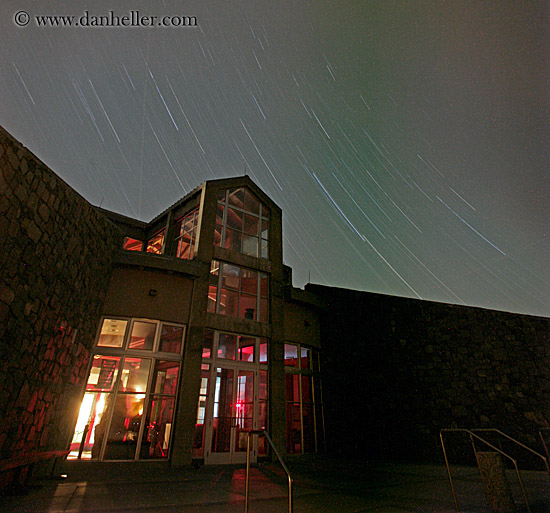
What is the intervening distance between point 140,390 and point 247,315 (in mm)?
4188

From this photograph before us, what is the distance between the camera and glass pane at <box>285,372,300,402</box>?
40.6 ft

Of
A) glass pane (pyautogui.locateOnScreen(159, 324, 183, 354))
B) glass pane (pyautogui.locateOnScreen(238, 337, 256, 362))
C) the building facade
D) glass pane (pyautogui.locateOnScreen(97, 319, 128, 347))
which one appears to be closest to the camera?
the building facade

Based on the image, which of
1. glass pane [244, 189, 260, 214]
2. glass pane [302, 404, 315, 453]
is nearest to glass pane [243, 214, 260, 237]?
glass pane [244, 189, 260, 214]

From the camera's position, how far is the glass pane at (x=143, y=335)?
10.1 metres

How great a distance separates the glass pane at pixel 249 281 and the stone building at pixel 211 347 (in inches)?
1.7

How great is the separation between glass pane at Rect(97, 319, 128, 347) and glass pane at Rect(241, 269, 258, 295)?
4.22 meters

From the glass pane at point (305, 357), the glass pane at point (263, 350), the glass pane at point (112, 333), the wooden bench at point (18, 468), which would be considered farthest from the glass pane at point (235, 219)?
the wooden bench at point (18, 468)

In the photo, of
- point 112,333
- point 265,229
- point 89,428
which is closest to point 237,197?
point 265,229

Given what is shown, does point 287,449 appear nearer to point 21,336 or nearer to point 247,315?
point 247,315

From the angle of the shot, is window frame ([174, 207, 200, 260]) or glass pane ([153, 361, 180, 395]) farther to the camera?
window frame ([174, 207, 200, 260])

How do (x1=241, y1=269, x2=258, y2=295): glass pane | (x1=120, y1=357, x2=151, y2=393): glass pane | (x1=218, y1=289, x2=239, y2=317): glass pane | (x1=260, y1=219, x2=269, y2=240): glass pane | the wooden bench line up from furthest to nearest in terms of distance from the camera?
(x1=260, y1=219, x2=269, y2=240): glass pane
(x1=241, y1=269, x2=258, y2=295): glass pane
(x1=218, y1=289, x2=239, y2=317): glass pane
(x1=120, y1=357, x2=151, y2=393): glass pane
the wooden bench

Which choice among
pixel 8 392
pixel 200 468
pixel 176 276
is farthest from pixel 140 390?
pixel 8 392

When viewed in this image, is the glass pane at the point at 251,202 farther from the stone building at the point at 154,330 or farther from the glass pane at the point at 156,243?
the glass pane at the point at 156,243

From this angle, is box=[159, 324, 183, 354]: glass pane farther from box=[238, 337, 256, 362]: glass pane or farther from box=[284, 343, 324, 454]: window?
box=[284, 343, 324, 454]: window
